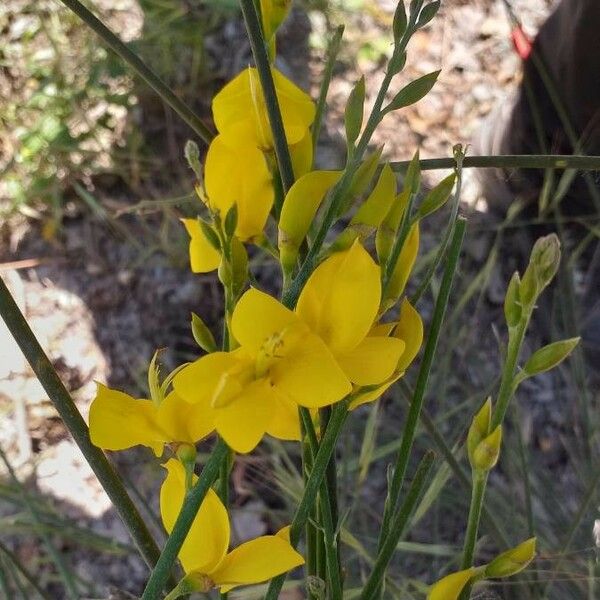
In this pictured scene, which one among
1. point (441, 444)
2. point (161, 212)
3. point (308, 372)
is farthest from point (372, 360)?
point (161, 212)

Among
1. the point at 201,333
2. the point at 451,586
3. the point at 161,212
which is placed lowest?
the point at 451,586

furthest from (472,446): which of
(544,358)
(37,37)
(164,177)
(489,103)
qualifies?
(37,37)

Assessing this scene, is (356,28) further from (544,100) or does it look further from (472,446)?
(472,446)

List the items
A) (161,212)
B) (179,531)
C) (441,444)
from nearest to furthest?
(179,531), (441,444), (161,212)

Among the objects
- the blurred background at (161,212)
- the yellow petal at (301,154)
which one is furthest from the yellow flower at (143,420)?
the blurred background at (161,212)

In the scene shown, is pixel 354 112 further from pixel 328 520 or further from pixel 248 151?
pixel 328 520

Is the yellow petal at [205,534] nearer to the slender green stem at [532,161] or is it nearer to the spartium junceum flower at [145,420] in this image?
the spartium junceum flower at [145,420]

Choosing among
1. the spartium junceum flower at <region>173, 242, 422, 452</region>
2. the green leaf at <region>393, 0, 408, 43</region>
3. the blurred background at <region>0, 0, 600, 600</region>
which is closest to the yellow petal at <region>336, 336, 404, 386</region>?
the spartium junceum flower at <region>173, 242, 422, 452</region>

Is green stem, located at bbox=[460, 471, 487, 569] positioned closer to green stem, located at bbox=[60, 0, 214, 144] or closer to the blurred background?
green stem, located at bbox=[60, 0, 214, 144]
